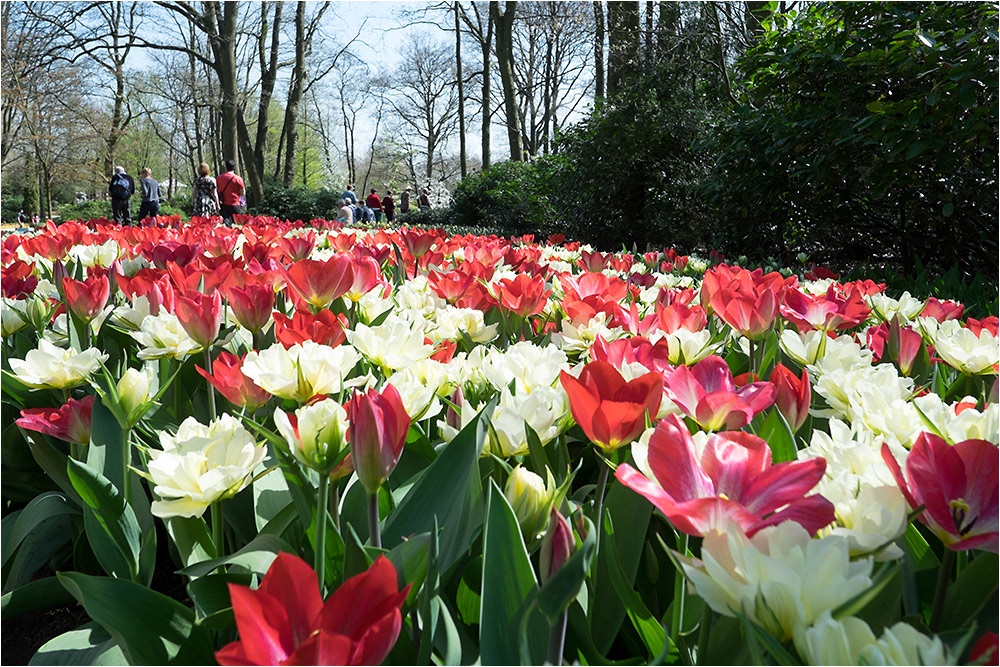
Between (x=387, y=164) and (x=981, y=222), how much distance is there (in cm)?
5264

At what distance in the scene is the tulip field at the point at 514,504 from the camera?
49 centimetres

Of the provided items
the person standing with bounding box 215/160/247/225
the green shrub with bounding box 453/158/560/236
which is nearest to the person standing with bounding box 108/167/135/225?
the person standing with bounding box 215/160/247/225

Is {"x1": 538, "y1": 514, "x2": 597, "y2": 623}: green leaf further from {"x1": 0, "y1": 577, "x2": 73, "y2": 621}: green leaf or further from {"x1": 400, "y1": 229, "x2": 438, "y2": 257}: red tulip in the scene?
{"x1": 400, "y1": 229, "x2": 438, "y2": 257}: red tulip

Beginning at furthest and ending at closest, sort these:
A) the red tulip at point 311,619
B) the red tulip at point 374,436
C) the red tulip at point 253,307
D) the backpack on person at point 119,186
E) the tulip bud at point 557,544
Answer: the backpack on person at point 119,186, the red tulip at point 253,307, the red tulip at point 374,436, the tulip bud at point 557,544, the red tulip at point 311,619

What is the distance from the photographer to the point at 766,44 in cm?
595

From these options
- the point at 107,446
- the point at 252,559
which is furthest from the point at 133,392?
the point at 252,559

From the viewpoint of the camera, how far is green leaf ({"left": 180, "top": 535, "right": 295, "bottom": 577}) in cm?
68

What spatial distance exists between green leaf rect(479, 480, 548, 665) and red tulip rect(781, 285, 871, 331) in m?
1.09

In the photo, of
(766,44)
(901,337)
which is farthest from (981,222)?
(901,337)

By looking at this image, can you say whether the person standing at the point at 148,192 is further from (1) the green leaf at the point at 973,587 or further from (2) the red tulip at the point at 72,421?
(1) the green leaf at the point at 973,587

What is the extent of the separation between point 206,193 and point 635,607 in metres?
15.7

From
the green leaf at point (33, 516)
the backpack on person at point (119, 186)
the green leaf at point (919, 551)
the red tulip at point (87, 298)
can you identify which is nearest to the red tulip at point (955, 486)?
the green leaf at point (919, 551)

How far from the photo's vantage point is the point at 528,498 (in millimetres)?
701

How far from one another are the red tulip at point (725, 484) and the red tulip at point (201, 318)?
0.87 metres
